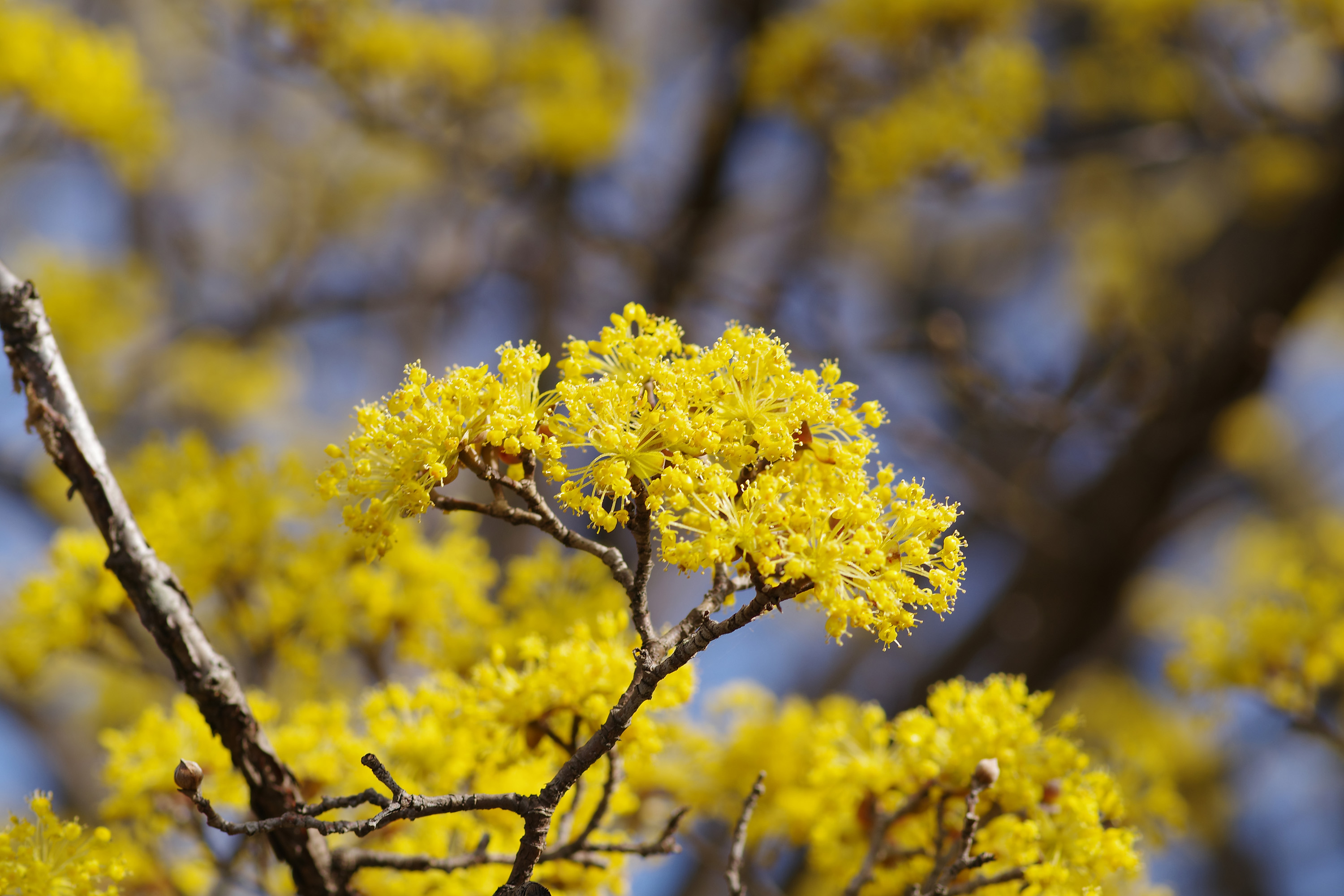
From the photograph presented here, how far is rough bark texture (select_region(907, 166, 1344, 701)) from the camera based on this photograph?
5.50 meters

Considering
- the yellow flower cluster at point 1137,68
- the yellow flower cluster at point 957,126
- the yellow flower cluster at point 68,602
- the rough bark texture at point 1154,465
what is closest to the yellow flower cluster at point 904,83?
the yellow flower cluster at point 957,126

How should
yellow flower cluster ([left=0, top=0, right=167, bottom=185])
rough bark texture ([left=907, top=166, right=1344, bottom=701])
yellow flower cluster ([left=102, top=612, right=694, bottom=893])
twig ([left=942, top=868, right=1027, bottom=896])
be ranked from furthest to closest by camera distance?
rough bark texture ([left=907, top=166, right=1344, bottom=701]), yellow flower cluster ([left=0, top=0, right=167, bottom=185]), yellow flower cluster ([left=102, top=612, right=694, bottom=893]), twig ([left=942, top=868, right=1027, bottom=896])

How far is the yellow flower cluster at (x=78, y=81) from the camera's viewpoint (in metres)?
5.01

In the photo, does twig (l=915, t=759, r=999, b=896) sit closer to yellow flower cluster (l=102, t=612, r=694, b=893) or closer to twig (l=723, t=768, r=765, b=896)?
twig (l=723, t=768, r=765, b=896)

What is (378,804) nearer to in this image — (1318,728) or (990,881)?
(990,881)

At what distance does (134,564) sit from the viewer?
206cm

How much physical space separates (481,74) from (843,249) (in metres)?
4.54

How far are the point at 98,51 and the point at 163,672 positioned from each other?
391 cm

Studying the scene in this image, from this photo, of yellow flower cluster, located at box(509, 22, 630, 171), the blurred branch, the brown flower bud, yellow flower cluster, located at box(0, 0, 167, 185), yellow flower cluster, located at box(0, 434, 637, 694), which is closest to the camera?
the brown flower bud

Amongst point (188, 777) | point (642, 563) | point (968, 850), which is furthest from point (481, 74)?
point (968, 850)

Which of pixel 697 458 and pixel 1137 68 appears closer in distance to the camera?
pixel 697 458

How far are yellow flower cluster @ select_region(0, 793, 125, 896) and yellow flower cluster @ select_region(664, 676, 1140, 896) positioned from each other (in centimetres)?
173

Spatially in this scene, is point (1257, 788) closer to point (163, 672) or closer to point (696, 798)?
point (696, 798)

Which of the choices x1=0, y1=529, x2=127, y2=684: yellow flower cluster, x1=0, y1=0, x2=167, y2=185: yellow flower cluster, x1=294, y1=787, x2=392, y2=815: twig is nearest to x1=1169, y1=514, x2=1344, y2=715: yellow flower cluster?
x1=294, y1=787, x2=392, y2=815: twig
